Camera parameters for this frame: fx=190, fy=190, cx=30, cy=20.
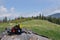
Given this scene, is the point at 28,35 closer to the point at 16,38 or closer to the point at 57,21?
the point at 16,38

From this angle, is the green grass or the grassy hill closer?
the green grass

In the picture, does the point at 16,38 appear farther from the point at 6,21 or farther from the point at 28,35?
the point at 6,21

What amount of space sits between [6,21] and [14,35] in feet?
85.0

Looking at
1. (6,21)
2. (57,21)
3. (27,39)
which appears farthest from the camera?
(57,21)

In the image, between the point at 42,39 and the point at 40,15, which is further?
the point at 40,15

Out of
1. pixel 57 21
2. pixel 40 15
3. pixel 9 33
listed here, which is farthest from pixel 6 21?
pixel 9 33

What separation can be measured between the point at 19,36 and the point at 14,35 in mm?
386

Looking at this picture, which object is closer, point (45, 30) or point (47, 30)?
point (45, 30)

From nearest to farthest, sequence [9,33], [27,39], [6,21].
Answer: [27,39] → [9,33] → [6,21]

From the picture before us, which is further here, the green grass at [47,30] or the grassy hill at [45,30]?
the grassy hill at [45,30]

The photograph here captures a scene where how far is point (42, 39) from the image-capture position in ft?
32.0

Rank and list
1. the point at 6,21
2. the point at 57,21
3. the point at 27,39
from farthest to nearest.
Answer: the point at 57,21, the point at 6,21, the point at 27,39

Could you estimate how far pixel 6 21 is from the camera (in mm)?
35688

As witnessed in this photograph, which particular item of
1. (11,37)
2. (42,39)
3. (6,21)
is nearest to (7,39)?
(11,37)
